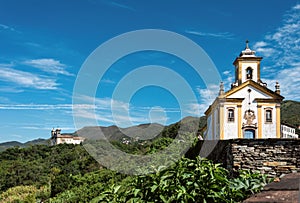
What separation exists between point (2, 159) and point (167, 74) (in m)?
47.0

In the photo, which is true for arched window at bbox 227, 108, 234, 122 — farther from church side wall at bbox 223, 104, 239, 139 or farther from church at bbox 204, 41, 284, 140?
church side wall at bbox 223, 104, 239, 139

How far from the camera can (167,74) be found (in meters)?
7.04

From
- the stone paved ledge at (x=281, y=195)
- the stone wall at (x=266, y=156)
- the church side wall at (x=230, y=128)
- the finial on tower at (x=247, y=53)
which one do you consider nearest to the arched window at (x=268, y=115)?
the church side wall at (x=230, y=128)

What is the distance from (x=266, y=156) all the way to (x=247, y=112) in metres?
16.5

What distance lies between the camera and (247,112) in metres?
22.1

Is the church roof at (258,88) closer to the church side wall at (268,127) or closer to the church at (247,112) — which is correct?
the church at (247,112)

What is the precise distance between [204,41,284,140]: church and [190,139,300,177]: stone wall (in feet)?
50.4

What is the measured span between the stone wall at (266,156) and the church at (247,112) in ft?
50.4

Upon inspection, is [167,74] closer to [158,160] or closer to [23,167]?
[158,160]

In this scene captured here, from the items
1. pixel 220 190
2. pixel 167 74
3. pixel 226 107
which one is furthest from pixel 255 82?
pixel 220 190

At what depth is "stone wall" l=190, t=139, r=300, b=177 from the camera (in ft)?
19.8

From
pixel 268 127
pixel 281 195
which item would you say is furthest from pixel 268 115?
pixel 281 195

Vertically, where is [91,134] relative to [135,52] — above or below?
below

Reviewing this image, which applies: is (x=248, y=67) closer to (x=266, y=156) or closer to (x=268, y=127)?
(x=268, y=127)
